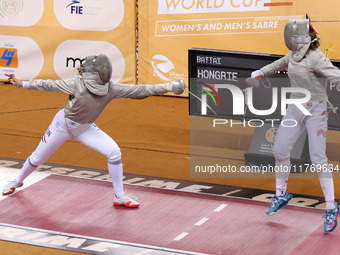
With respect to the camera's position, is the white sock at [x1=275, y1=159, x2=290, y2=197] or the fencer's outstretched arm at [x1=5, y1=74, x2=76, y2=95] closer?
the white sock at [x1=275, y1=159, x2=290, y2=197]

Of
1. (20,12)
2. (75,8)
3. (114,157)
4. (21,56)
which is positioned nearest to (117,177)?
(114,157)

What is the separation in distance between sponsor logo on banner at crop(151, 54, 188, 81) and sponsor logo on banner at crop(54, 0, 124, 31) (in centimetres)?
100

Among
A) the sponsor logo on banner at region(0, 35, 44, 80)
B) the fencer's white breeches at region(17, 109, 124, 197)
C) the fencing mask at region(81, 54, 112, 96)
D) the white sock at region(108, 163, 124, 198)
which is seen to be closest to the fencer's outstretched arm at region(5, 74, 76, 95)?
the fencing mask at region(81, 54, 112, 96)

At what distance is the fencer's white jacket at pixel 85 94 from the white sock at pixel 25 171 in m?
0.78

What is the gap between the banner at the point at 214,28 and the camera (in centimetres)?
1061

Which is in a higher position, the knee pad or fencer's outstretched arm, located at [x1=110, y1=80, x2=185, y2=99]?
fencer's outstretched arm, located at [x1=110, y1=80, x2=185, y2=99]

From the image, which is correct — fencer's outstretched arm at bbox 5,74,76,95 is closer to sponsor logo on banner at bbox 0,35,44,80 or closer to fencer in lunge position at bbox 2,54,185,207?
fencer in lunge position at bbox 2,54,185,207

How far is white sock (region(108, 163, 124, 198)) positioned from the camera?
697cm

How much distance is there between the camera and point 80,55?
12359 mm

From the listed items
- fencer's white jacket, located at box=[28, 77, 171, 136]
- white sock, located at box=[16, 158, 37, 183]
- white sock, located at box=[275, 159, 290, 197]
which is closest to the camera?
white sock, located at box=[275, 159, 290, 197]

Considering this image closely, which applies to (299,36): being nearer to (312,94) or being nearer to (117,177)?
(312,94)

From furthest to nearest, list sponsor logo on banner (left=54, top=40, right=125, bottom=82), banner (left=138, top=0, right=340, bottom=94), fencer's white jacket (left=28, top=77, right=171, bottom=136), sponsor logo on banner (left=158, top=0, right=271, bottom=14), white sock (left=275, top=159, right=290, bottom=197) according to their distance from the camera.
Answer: sponsor logo on banner (left=54, top=40, right=125, bottom=82), sponsor logo on banner (left=158, top=0, right=271, bottom=14), banner (left=138, top=0, right=340, bottom=94), fencer's white jacket (left=28, top=77, right=171, bottom=136), white sock (left=275, top=159, right=290, bottom=197)

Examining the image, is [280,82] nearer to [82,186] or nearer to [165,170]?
[165,170]

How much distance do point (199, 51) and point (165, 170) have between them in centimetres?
174
